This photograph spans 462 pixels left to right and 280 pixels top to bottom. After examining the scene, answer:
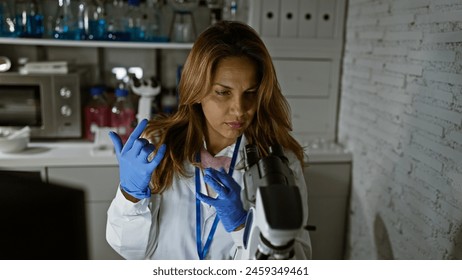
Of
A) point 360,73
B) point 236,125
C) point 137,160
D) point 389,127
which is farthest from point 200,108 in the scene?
point 360,73

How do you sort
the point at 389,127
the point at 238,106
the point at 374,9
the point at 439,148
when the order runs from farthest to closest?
the point at 374,9 → the point at 389,127 → the point at 439,148 → the point at 238,106

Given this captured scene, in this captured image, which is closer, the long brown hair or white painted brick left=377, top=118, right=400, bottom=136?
the long brown hair

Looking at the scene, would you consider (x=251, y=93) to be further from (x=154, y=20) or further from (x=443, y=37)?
(x=154, y=20)

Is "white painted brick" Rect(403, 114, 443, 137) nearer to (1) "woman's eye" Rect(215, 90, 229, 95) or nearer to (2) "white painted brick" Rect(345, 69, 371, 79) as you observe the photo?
(2) "white painted brick" Rect(345, 69, 371, 79)

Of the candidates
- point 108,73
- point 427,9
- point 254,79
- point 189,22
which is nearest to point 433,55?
point 427,9

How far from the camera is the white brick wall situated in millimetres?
1101

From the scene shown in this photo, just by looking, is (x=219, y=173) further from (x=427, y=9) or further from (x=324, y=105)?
(x=324, y=105)

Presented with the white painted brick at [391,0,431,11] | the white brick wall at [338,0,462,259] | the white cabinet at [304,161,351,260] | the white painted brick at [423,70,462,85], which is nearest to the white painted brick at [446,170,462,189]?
the white brick wall at [338,0,462,259]

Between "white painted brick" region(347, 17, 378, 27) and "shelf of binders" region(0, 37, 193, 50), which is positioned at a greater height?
"white painted brick" region(347, 17, 378, 27)

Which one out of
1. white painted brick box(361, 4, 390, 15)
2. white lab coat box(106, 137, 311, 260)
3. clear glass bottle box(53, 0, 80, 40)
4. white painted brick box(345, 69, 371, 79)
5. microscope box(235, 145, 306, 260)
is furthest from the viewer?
clear glass bottle box(53, 0, 80, 40)

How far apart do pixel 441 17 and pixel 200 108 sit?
68 cm

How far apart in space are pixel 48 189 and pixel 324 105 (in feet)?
4.17

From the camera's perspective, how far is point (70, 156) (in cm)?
142

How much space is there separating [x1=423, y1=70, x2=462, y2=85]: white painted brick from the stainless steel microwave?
3.91 feet
